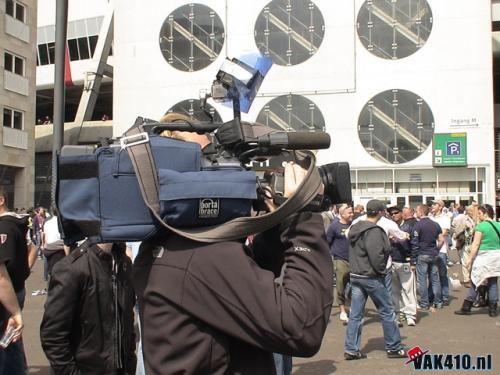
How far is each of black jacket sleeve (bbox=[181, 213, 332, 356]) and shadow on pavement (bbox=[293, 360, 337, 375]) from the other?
16.1ft

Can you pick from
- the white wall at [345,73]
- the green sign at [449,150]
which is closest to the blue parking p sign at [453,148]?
the green sign at [449,150]

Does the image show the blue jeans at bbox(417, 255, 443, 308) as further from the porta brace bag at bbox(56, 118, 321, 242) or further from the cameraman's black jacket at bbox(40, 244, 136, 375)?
the porta brace bag at bbox(56, 118, 321, 242)

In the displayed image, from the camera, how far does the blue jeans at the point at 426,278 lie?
950 centimetres

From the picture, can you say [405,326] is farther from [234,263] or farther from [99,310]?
[234,263]

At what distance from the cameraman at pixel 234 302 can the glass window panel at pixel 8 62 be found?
1343 inches

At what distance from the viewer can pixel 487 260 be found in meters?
8.81

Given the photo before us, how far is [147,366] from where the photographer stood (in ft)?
5.41

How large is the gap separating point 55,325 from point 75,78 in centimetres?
4007

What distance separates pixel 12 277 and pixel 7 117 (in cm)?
3091

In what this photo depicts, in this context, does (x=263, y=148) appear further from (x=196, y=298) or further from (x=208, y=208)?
(x=196, y=298)

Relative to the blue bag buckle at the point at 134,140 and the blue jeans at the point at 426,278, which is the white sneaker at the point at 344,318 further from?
the blue bag buckle at the point at 134,140

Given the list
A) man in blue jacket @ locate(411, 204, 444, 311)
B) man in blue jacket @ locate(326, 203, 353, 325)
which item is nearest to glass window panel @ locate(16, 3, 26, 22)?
man in blue jacket @ locate(326, 203, 353, 325)

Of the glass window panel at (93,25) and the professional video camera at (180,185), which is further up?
the glass window panel at (93,25)

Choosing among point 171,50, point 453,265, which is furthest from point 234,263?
point 171,50
